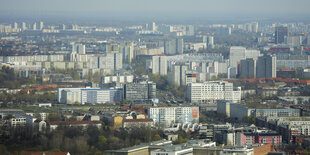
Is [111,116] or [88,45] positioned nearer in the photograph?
[111,116]

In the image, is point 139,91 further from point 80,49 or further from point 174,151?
point 80,49

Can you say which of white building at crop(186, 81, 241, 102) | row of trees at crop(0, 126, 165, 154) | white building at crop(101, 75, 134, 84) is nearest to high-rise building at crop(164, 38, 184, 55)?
white building at crop(101, 75, 134, 84)

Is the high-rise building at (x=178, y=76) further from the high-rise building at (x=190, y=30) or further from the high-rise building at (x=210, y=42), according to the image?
the high-rise building at (x=190, y=30)

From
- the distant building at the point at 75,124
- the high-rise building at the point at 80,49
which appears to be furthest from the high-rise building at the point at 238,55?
the distant building at the point at 75,124

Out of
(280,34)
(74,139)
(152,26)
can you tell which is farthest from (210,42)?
(74,139)

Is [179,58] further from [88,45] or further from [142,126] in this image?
[142,126]

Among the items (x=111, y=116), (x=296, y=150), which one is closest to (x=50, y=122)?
(x=111, y=116)

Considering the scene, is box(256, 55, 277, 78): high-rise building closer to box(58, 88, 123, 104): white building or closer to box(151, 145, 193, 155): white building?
box(58, 88, 123, 104): white building
